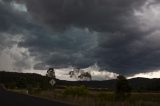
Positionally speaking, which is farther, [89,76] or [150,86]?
[150,86]

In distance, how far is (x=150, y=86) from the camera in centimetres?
14762

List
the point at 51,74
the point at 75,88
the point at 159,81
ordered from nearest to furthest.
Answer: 1. the point at 75,88
2. the point at 51,74
3. the point at 159,81

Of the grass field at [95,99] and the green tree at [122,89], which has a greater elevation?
the green tree at [122,89]

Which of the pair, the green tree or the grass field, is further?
the green tree

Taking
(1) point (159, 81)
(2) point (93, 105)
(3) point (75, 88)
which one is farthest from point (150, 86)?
(2) point (93, 105)

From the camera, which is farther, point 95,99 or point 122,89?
point 122,89

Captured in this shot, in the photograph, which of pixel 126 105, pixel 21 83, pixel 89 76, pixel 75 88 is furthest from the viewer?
pixel 21 83

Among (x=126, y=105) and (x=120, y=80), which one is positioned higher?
(x=120, y=80)

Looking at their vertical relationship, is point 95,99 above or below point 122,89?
below

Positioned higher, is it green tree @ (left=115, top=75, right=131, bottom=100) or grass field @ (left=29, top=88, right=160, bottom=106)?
green tree @ (left=115, top=75, right=131, bottom=100)

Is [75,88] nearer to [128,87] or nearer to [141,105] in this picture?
[128,87]

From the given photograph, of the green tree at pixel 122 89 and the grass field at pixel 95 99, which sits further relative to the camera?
the green tree at pixel 122 89

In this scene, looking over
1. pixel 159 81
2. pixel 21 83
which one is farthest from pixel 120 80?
pixel 21 83

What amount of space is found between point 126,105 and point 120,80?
96.2ft
